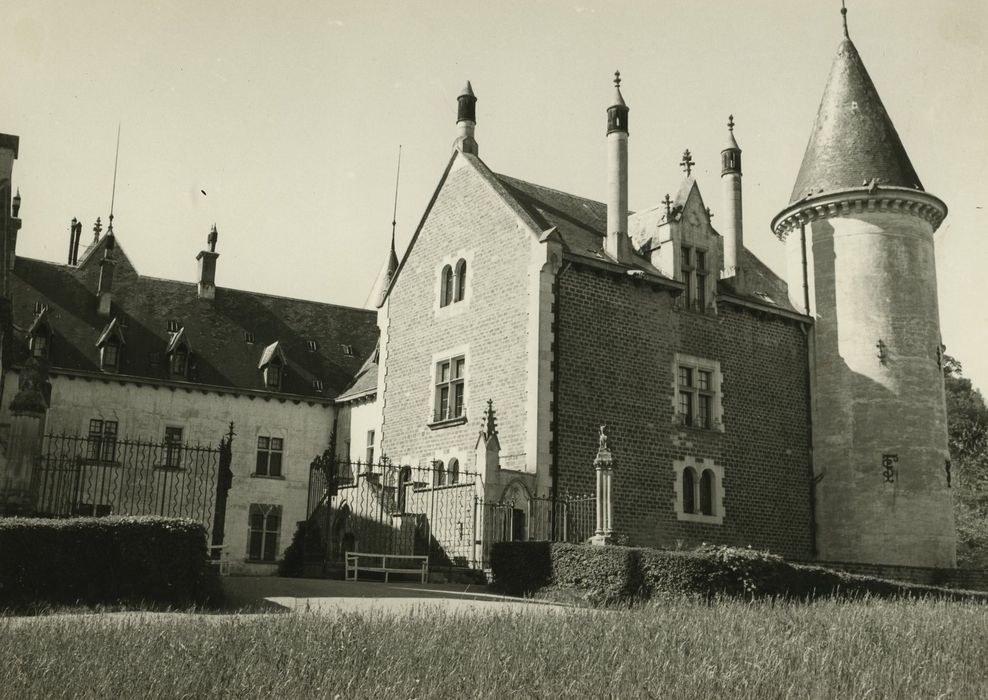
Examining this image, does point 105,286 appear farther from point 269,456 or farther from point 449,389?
point 449,389

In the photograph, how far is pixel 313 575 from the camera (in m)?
20.6

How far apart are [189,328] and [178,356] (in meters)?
1.78

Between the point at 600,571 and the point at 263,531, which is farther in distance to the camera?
the point at 263,531

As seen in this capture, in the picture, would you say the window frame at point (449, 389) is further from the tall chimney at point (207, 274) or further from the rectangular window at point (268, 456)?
the tall chimney at point (207, 274)

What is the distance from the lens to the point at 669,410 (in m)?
24.3

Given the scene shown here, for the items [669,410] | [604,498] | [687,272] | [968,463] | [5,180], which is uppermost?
[5,180]

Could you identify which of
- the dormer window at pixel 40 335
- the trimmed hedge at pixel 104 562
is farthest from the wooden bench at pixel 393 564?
the dormer window at pixel 40 335

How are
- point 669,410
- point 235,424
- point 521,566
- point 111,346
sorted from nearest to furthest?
1. point 521,566
2. point 669,410
3. point 111,346
4. point 235,424

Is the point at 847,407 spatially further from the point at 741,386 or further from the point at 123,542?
the point at 123,542

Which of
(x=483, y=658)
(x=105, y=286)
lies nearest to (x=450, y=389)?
(x=105, y=286)

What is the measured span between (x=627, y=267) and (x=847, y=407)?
707 centimetres

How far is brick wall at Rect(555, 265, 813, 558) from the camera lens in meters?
22.8

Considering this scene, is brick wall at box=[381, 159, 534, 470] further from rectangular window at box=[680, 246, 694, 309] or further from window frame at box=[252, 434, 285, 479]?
window frame at box=[252, 434, 285, 479]

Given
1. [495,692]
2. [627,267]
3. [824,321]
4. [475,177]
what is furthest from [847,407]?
[495,692]
